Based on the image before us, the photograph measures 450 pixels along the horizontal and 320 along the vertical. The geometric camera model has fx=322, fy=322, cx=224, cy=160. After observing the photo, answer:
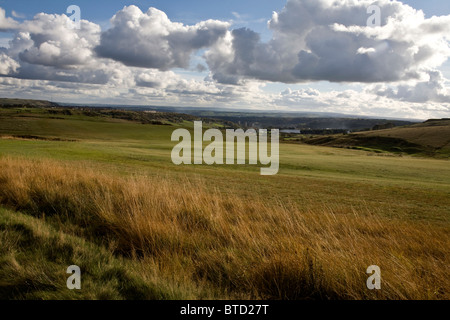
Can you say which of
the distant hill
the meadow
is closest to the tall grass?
the meadow

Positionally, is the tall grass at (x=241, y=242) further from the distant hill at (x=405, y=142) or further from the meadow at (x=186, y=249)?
the distant hill at (x=405, y=142)

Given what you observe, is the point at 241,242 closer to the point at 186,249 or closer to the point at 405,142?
the point at 186,249

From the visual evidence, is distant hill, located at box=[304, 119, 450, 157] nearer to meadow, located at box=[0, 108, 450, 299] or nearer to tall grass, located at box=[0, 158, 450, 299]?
tall grass, located at box=[0, 158, 450, 299]

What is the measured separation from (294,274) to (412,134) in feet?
474

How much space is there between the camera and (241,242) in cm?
676

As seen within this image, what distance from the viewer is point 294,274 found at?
5211mm

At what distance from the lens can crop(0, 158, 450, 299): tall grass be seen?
16.7ft

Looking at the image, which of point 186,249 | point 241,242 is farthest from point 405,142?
point 186,249

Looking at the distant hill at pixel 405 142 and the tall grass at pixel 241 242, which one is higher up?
the tall grass at pixel 241 242

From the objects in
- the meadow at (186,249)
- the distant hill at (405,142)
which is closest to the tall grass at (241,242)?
the meadow at (186,249)

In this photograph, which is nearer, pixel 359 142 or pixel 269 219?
pixel 269 219

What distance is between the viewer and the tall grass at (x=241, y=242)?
A: 5.08 meters
